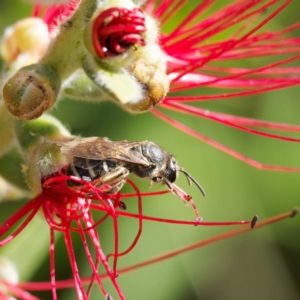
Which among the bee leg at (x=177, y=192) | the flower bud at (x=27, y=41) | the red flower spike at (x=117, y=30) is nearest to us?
the red flower spike at (x=117, y=30)

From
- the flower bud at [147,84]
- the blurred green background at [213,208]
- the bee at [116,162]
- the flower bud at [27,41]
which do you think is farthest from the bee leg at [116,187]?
the blurred green background at [213,208]

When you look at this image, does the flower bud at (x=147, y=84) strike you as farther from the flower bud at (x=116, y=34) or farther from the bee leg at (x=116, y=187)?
the bee leg at (x=116, y=187)

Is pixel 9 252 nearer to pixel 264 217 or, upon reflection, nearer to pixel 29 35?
pixel 29 35

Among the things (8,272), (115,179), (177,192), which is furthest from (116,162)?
(8,272)

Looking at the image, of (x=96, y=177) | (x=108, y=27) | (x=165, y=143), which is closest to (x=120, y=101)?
(x=108, y=27)

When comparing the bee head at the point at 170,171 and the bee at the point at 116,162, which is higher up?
the bee at the point at 116,162

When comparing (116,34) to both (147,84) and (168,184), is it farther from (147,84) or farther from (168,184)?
(168,184)

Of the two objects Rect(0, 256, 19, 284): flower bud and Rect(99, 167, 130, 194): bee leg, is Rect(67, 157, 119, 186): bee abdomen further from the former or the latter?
Rect(0, 256, 19, 284): flower bud
